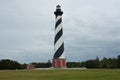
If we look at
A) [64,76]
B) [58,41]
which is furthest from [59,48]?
[64,76]

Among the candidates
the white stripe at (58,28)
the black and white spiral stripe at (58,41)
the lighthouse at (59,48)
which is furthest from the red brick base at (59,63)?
the white stripe at (58,28)

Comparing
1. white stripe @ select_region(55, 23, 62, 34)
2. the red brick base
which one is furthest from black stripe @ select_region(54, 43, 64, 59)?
white stripe @ select_region(55, 23, 62, 34)

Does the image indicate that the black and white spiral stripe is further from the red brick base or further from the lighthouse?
the red brick base

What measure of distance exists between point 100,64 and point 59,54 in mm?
28669

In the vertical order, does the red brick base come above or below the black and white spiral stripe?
Result: below

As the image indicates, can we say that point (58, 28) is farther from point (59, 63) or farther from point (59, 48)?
point (59, 63)

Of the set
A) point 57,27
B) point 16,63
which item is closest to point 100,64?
point 16,63

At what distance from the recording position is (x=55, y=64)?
62.7 meters

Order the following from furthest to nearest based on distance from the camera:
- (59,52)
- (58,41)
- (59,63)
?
(58,41) → (59,52) → (59,63)

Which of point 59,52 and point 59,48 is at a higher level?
point 59,48

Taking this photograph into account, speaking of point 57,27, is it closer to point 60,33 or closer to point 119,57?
point 60,33

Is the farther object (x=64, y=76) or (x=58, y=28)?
(x=58, y=28)

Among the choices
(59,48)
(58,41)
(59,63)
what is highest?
(58,41)

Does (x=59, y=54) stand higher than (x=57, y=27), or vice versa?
(x=57, y=27)
